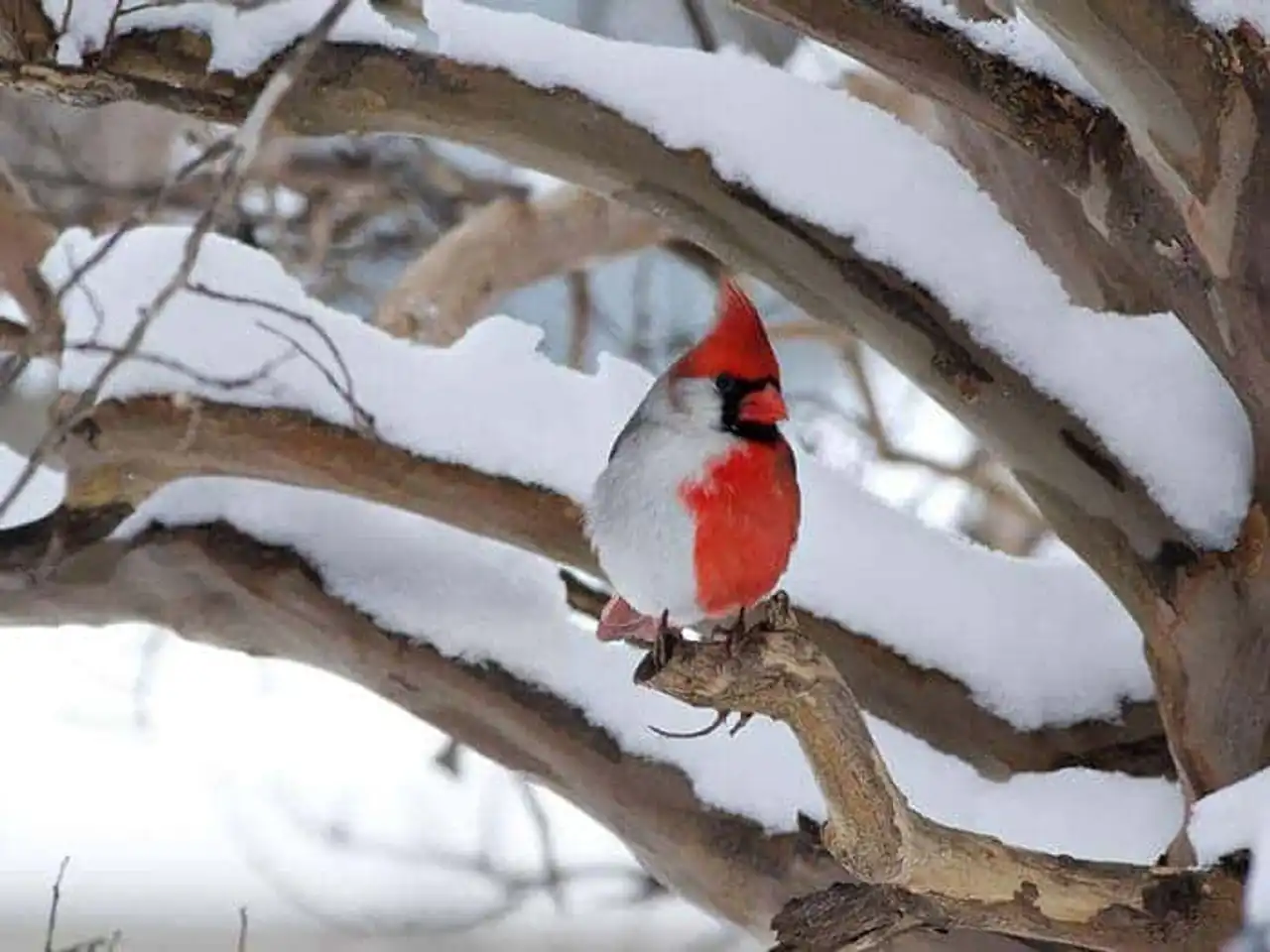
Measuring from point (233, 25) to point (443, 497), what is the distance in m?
0.31

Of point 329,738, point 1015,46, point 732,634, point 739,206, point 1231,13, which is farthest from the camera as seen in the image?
point 329,738

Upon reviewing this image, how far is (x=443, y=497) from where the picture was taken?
3.48 ft

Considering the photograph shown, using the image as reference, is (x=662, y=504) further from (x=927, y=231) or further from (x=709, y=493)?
(x=927, y=231)

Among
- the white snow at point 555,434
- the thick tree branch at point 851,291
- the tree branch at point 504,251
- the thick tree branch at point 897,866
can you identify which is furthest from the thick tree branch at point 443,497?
the tree branch at point 504,251

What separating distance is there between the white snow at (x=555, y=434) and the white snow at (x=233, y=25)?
0.51 ft

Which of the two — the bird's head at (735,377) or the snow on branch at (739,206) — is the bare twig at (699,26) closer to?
the snow on branch at (739,206)

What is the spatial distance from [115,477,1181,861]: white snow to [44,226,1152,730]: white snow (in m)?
0.07

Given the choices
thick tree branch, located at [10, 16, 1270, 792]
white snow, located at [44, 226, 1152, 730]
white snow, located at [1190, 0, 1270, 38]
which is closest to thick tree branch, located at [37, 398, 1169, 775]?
white snow, located at [44, 226, 1152, 730]

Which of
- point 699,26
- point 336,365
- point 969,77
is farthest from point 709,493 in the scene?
point 699,26

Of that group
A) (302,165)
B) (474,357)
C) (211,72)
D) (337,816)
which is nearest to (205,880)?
(337,816)

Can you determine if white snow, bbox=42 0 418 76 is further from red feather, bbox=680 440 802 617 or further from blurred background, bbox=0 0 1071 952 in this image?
blurred background, bbox=0 0 1071 952

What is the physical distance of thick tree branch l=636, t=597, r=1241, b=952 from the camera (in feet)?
2.25

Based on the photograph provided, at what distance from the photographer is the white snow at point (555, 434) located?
3.51ft

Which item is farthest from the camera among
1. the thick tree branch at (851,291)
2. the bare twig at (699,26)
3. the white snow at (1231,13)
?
the bare twig at (699,26)
